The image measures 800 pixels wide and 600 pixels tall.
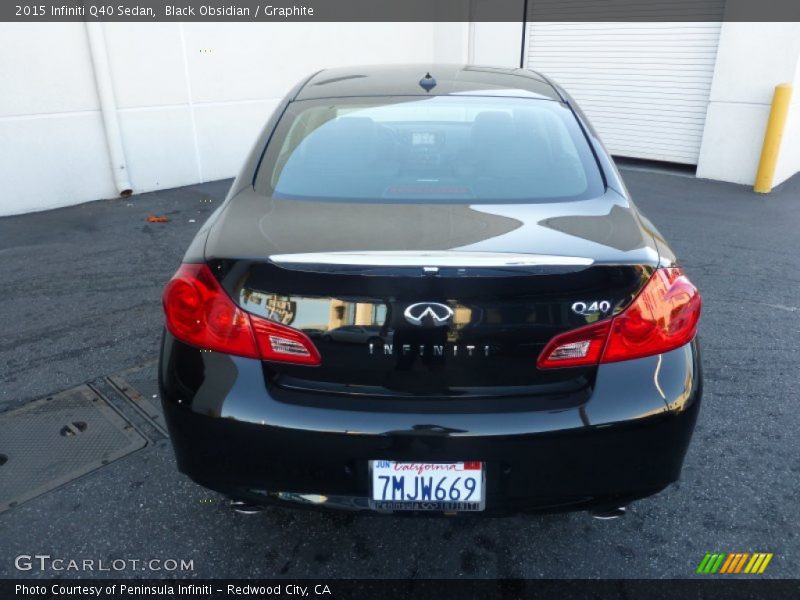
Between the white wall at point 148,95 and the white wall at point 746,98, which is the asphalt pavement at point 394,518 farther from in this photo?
the white wall at point 746,98

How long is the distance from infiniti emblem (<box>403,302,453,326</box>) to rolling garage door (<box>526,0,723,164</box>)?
8153 mm

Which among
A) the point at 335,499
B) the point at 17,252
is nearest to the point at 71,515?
the point at 335,499

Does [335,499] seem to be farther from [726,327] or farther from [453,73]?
[726,327]

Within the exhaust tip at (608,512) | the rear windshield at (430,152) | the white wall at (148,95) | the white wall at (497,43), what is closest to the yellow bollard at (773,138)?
the white wall at (497,43)

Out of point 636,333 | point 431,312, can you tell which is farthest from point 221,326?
point 636,333

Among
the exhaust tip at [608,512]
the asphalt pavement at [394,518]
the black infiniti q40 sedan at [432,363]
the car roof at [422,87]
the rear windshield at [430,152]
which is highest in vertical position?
the car roof at [422,87]

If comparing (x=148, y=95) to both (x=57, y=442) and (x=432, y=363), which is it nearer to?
(x=57, y=442)

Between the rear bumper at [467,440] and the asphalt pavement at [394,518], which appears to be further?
the asphalt pavement at [394,518]

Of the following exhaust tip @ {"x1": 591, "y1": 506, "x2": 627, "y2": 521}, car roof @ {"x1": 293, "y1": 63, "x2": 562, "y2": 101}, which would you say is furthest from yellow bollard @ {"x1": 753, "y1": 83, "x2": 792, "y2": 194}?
exhaust tip @ {"x1": 591, "y1": 506, "x2": 627, "y2": 521}

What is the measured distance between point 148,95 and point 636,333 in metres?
6.68

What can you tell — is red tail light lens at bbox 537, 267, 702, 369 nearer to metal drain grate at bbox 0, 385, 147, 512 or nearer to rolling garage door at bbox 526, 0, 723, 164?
metal drain grate at bbox 0, 385, 147, 512

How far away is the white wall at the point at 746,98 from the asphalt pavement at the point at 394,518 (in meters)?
4.14

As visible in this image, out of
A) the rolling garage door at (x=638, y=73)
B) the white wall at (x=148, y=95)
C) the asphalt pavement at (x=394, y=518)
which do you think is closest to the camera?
the asphalt pavement at (x=394, y=518)

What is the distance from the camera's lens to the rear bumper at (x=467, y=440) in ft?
5.43
